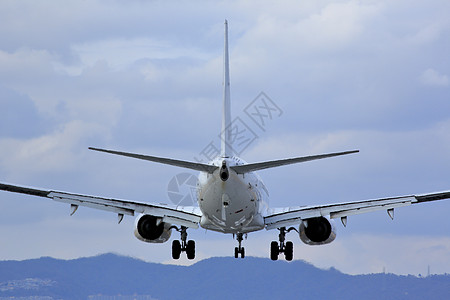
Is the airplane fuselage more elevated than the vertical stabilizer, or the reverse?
the vertical stabilizer

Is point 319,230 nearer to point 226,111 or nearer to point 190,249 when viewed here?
point 190,249

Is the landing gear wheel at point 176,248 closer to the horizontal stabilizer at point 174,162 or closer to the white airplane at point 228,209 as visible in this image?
the white airplane at point 228,209

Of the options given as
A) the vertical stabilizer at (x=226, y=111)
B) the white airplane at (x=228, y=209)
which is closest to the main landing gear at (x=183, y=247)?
the white airplane at (x=228, y=209)

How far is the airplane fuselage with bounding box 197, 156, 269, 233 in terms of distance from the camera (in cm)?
4512

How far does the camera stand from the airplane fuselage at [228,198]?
45.1 meters

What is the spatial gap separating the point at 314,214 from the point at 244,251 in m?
6.23

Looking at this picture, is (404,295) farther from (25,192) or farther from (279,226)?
(25,192)

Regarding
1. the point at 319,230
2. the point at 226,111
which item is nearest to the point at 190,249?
the point at 319,230

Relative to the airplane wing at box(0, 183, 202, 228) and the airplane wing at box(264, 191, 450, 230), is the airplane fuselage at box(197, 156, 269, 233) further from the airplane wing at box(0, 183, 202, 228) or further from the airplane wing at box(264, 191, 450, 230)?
the airplane wing at box(264, 191, 450, 230)

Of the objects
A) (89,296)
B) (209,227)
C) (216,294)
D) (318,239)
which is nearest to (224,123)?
(209,227)

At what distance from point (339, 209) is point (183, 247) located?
11436 millimetres

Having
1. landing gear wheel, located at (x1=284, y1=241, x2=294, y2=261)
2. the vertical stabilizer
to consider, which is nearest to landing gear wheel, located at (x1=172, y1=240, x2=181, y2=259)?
landing gear wheel, located at (x1=284, y1=241, x2=294, y2=261)

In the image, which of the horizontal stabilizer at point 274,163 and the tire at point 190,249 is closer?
the horizontal stabilizer at point 274,163

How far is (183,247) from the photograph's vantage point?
5834 cm
